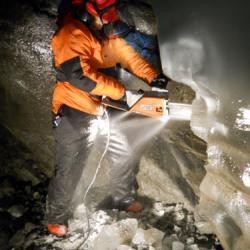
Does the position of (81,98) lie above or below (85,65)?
below

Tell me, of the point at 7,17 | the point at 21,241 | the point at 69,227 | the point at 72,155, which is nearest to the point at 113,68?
the point at 72,155

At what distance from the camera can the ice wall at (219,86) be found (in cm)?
260

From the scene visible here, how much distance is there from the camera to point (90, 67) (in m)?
3.12

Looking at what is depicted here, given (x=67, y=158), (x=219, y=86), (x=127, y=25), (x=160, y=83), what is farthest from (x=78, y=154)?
(x=219, y=86)

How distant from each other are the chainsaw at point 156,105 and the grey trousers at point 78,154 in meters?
0.41

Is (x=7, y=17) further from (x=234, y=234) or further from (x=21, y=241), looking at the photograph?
(x=234, y=234)

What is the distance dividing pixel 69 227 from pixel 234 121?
2.05 metres

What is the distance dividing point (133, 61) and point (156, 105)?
0.70m

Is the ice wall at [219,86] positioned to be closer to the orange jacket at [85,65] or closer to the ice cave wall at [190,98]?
the ice cave wall at [190,98]

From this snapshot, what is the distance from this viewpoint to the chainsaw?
3145 millimetres

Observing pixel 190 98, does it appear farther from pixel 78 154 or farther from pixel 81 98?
pixel 78 154

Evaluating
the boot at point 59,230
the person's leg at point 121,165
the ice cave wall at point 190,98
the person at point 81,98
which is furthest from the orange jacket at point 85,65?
the boot at point 59,230

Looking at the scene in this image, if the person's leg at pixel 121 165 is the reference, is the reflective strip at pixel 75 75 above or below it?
above

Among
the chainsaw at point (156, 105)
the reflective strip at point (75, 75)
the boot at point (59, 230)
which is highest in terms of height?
the reflective strip at point (75, 75)
